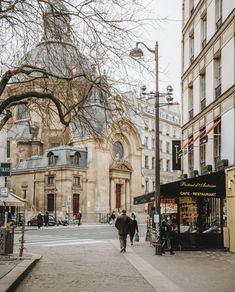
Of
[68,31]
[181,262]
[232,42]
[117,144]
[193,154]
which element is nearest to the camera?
[68,31]

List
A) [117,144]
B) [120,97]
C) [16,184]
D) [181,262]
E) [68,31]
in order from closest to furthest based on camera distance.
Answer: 1. [68,31]
2. [120,97]
3. [181,262]
4. [16,184]
5. [117,144]

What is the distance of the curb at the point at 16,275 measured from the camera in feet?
37.3

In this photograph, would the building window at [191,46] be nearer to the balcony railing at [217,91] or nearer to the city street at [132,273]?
the balcony railing at [217,91]

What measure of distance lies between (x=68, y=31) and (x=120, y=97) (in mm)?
2281

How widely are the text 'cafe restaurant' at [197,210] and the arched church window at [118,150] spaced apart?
2180 inches

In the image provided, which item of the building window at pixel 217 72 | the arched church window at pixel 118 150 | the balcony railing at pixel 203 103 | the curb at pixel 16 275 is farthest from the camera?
the arched church window at pixel 118 150

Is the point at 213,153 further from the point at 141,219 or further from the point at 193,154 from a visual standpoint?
the point at 141,219

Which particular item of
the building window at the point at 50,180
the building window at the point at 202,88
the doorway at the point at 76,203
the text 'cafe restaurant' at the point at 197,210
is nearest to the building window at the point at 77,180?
the doorway at the point at 76,203

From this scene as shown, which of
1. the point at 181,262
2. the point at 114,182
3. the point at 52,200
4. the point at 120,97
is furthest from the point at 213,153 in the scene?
the point at 114,182

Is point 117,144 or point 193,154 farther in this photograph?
point 117,144

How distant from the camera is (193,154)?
28.8 metres

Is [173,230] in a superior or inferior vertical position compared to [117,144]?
inferior

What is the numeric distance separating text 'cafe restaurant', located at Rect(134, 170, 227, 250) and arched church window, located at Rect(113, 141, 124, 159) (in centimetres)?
5538

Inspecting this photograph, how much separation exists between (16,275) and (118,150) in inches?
2771
